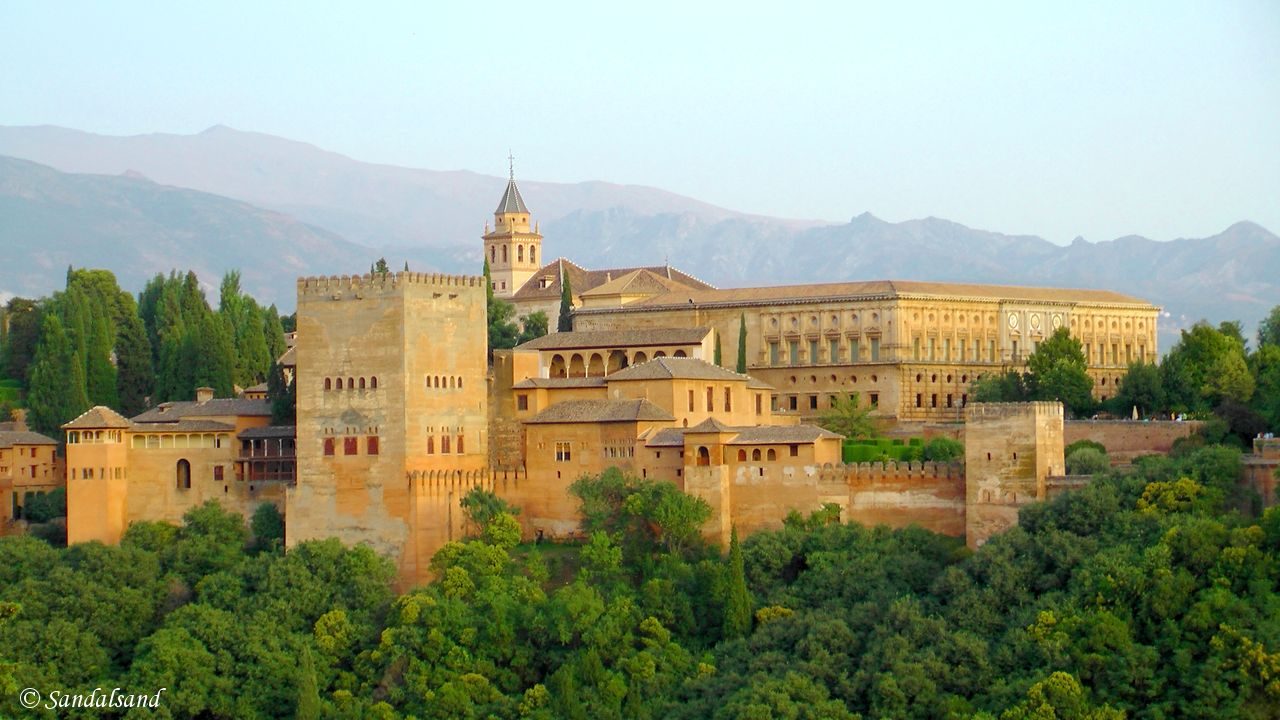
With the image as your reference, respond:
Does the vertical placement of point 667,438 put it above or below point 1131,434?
above

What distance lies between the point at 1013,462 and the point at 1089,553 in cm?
390

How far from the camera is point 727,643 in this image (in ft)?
153

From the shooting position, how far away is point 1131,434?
178 feet

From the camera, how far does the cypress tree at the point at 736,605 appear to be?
47.0 meters

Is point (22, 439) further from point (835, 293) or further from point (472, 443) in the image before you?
point (835, 293)

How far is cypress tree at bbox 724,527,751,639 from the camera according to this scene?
154 ft

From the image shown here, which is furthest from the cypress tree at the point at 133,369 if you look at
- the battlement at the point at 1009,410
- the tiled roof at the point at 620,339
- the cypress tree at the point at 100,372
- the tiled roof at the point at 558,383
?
the battlement at the point at 1009,410

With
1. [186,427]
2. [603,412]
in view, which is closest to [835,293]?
[603,412]

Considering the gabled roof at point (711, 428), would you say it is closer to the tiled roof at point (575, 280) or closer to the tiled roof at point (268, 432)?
the tiled roof at point (268, 432)

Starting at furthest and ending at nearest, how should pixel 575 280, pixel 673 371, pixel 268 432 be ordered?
pixel 575 280 < pixel 268 432 < pixel 673 371

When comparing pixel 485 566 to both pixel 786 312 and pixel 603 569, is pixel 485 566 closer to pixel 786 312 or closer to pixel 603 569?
pixel 603 569

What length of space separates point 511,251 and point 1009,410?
40.9m

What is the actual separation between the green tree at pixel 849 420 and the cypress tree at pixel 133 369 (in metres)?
20.2

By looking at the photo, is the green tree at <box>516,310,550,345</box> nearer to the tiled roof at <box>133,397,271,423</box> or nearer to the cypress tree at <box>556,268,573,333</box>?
the cypress tree at <box>556,268,573,333</box>
